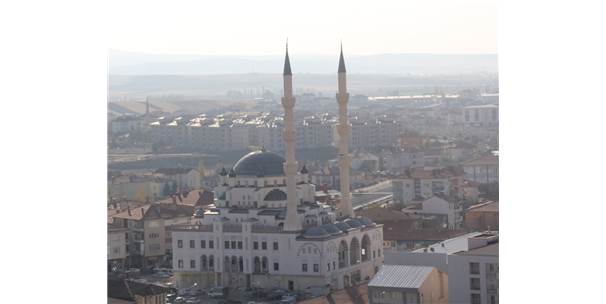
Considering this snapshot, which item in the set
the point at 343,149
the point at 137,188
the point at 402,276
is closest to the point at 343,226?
the point at 343,149

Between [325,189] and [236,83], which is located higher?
[236,83]

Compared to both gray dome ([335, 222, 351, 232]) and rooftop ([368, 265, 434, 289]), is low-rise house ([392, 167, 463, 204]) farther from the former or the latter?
rooftop ([368, 265, 434, 289])

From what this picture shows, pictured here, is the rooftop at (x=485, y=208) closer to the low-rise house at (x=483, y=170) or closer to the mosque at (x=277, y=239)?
the mosque at (x=277, y=239)

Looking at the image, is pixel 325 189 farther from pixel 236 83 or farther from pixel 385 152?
pixel 236 83

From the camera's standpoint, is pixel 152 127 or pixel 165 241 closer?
pixel 165 241

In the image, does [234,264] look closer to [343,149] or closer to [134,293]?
[343,149]

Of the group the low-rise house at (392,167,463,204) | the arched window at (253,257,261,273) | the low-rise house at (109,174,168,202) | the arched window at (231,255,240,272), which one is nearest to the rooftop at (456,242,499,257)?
the arched window at (253,257,261,273)
